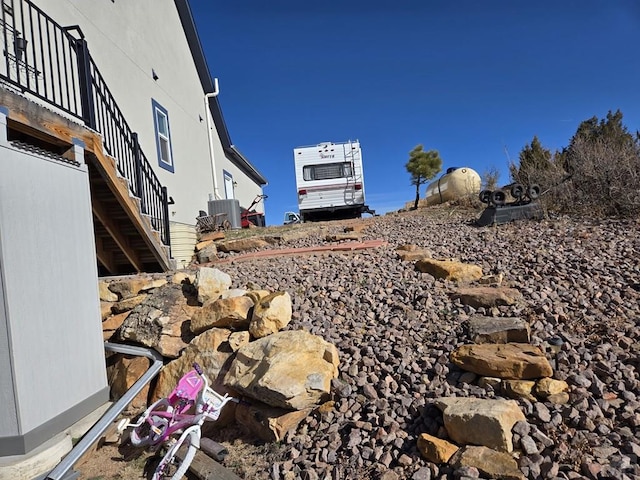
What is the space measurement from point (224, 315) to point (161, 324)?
676 mm

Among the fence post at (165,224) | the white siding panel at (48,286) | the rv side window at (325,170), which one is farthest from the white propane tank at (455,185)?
the white siding panel at (48,286)

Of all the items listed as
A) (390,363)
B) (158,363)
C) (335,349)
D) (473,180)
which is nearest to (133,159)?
(158,363)

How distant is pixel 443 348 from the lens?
334 cm

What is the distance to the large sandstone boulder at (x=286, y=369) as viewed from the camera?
2963mm

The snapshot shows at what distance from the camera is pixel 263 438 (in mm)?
3012

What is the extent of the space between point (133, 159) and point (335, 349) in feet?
15.1

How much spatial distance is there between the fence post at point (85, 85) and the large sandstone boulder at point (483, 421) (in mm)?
4701

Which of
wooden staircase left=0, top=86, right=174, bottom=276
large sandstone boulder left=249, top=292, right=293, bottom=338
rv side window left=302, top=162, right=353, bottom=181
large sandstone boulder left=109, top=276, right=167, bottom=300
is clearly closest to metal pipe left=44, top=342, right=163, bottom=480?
large sandstone boulder left=249, top=292, right=293, bottom=338

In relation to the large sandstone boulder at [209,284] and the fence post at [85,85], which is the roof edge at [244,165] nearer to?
the fence post at [85,85]

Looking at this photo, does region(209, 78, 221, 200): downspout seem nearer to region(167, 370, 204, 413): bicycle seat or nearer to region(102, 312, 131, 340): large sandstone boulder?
region(102, 312, 131, 340): large sandstone boulder

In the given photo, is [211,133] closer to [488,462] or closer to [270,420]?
[270,420]

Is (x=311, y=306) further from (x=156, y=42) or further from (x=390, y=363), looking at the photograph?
(x=156, y=42)

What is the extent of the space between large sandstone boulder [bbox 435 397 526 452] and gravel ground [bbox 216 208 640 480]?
0.33 feet

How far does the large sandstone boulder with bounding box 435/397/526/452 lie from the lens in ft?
7.56
